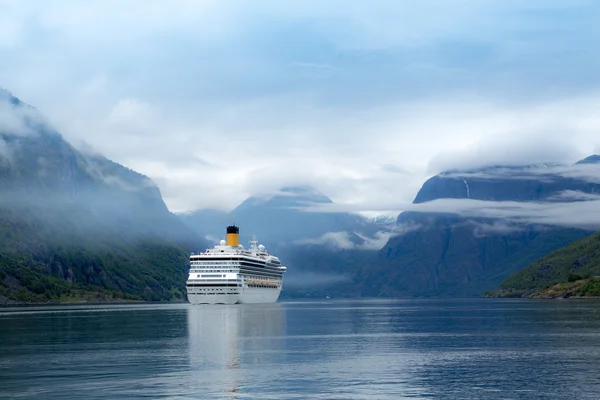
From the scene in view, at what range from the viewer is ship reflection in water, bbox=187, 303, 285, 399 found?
87375 millimetres

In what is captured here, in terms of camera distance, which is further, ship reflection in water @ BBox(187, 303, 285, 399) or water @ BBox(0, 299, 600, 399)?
ship reflection in water @ BBox(187, 303, 285, 399)

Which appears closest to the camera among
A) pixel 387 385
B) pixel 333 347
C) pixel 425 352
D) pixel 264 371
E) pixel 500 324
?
pixel 387 385

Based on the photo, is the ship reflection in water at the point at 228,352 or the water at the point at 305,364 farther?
the ship reflection in water at the point at 228,352

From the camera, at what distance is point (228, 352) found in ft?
389

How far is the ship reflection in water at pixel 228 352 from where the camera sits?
87375 millimetres

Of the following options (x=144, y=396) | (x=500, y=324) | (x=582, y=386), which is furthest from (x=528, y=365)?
(x=500, y=324)

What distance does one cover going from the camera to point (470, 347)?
124250 mm

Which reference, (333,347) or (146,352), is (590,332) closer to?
(333,347)

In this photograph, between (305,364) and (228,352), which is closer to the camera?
(305,364)

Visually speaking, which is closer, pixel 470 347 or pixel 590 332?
pixel 470 347

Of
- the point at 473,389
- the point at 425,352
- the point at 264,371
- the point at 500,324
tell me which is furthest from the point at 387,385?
the point at 500,324

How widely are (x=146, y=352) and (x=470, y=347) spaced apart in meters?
48.4

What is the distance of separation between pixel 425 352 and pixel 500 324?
239 ft

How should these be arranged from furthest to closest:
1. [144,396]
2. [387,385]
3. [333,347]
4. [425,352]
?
1. [333,347]
2. [425,352]
3. [387,385]
4. [144,396]
